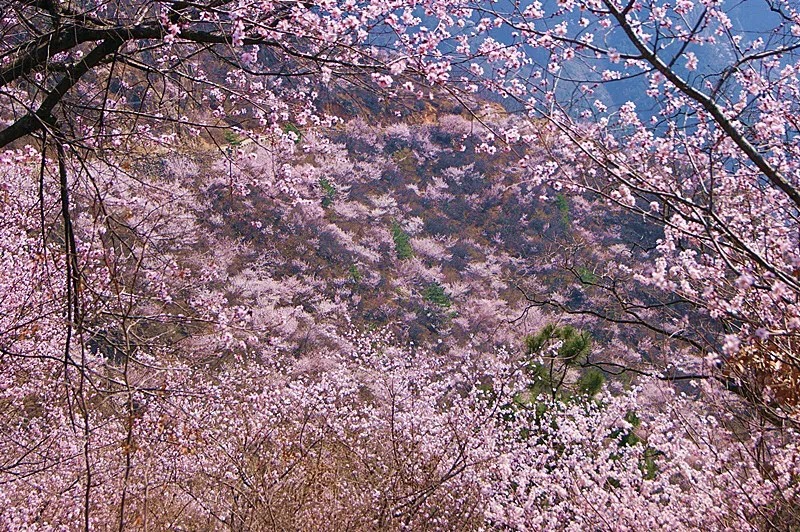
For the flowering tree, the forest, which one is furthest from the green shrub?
Result: the flowering tree

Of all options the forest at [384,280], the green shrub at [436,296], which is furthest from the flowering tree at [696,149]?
the green shrub at [436,296]

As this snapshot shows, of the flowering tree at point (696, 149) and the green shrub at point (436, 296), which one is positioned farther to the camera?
the green shrub at point (436, 296)

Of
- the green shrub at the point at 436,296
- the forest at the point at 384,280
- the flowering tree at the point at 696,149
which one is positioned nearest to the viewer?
the flowering tree at the point at 696,149

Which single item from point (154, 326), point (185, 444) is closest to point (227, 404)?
point (185, 444)

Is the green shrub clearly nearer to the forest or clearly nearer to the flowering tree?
the forest

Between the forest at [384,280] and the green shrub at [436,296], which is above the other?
the green shrub at [436,296]

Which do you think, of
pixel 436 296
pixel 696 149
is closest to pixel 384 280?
pixel 436 296

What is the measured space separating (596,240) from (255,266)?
1299cm

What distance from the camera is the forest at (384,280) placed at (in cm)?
284

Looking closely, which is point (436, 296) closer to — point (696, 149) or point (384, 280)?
point (384, 280)

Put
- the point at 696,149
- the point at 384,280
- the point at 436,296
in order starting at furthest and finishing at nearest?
the point at 436,296
the point at 384,280
the point at 696,149

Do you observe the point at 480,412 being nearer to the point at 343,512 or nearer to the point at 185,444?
the point at 343,512

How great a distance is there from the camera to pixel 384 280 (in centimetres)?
1864

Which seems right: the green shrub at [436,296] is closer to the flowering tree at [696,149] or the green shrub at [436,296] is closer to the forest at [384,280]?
the forest at [384,280]
